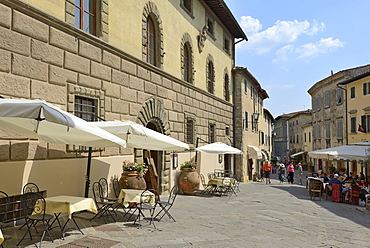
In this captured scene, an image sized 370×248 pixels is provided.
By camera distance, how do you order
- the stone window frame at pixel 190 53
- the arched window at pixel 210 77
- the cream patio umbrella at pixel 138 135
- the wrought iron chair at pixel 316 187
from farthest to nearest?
the arched window at pixel 210 77 < the stone window frame at pixel 190 53 < the wrought iron chair at pixel 316 187 < the cream patio umbrella at pixel 138 135

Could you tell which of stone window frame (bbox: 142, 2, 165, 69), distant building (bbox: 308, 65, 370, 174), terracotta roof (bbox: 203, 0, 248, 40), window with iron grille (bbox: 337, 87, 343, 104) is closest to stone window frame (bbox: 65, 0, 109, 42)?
stone window frame (bbox: 142, 2, 165, 69)

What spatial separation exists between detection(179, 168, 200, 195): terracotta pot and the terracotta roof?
8886 millimetres

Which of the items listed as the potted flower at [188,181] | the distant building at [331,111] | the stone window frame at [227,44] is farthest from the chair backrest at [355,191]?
the distant building at [331,111]

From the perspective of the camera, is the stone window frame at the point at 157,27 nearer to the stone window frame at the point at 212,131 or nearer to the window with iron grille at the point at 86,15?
the window with iron grille at the point at 86,15

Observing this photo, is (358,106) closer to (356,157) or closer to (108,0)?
(356,157)

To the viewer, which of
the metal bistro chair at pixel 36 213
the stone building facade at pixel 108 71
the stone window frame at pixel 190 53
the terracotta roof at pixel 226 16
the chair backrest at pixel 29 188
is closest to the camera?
the metal bistro chair at pixel 36 213

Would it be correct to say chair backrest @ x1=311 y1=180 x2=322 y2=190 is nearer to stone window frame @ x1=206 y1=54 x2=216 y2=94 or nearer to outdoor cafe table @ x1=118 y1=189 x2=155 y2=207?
stone window frame @ x1=206 y1=54 x2=216 y2=94

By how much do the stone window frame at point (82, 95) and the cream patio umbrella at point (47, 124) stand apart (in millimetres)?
567

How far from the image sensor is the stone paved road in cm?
589

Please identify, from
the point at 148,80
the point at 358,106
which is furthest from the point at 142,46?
the point at 358,106

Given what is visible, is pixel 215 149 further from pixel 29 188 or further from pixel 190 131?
pixel 29 188

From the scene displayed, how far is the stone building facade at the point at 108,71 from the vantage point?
6.45 m

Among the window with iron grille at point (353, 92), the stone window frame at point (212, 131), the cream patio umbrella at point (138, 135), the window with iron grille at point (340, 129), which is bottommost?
the cream patio umbrella at point (138, 135)

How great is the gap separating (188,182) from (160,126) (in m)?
2.39
